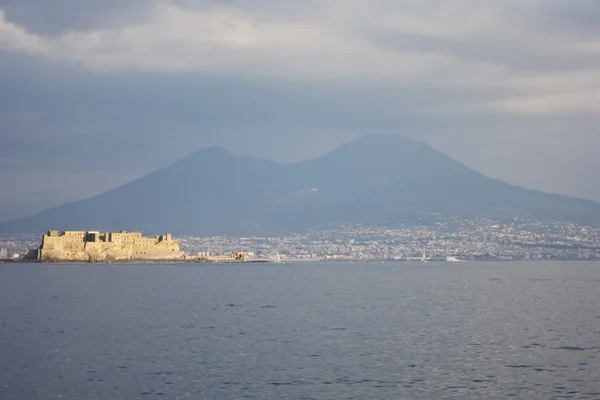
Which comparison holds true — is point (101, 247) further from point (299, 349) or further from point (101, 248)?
point (299, 349)

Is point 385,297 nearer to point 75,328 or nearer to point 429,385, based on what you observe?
point 75,328

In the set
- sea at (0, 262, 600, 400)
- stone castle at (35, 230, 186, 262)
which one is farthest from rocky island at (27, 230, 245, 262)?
sea at (0, 262, 600, 400)

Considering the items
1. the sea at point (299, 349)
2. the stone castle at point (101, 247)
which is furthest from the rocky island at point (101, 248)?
the sea at point (299, 349)

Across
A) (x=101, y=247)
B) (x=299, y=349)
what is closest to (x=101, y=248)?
(x=101, y=247)

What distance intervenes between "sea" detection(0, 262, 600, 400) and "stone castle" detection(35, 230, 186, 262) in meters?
97.0

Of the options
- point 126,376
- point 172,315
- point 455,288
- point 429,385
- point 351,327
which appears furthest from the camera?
point 455,288

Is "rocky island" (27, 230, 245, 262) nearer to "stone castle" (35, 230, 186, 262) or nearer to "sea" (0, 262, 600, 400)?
"stone castle" (35, 230, 186, 262)

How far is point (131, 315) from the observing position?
54594 millimetres

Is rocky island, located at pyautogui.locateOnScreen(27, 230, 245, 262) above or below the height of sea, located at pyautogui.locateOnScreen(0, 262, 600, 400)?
above

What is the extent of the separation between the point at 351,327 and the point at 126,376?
59.2 feet

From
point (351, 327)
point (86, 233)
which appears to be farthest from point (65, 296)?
point (86, 233)

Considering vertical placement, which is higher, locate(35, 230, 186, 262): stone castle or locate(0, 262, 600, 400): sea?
locate(35, 230, 186, 262): stone castle

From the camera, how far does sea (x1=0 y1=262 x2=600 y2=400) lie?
2895 centimetres

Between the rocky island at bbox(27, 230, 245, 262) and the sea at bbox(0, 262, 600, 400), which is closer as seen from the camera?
the sea at bbox(0, 262, 600, 400)
